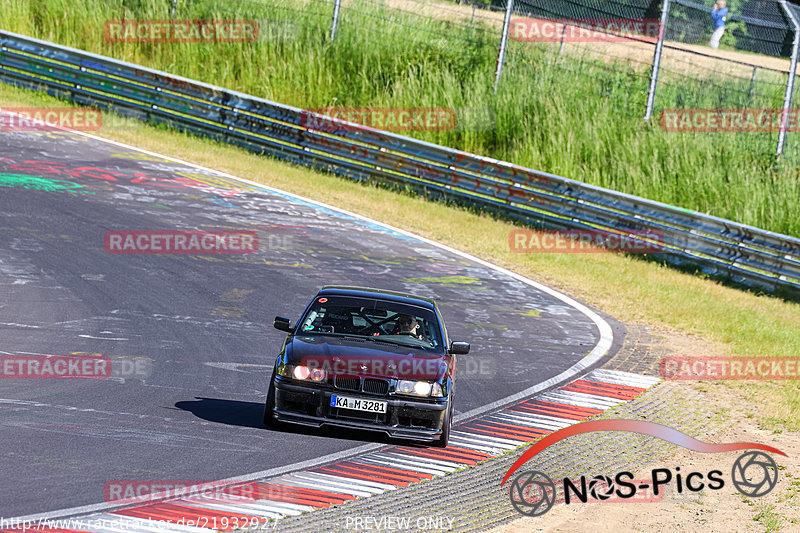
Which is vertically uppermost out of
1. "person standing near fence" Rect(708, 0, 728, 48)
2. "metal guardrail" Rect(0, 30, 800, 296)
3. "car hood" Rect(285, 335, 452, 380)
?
"person standing near fence" Rect(708, 0, 728, 48)

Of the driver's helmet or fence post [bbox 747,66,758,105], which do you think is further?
fence post [bbox 747,66,758,105]

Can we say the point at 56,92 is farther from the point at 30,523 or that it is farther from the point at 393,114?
the point at 30,523

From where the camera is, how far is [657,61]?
23.9m

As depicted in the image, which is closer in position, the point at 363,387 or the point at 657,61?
the point at 363,387

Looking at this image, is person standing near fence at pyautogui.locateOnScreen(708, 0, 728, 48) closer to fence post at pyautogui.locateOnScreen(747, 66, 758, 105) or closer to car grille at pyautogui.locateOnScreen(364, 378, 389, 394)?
fence post at pyautogui.locateOnScreen(747, 66, 758, 105)

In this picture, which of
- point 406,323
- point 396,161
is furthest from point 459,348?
point 396,161

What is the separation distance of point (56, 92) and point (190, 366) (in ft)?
55.0

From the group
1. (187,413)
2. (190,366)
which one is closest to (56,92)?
(190,366)

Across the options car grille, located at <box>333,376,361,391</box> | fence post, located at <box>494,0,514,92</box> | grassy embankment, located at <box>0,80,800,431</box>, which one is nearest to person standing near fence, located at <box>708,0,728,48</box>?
fence post, located at <box>494,0,514,92</box>

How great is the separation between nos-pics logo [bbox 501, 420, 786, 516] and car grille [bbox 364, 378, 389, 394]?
4.31ft

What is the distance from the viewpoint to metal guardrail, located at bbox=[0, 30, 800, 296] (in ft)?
67.4

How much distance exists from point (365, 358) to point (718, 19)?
54.6 ft

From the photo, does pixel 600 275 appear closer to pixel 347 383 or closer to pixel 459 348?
pixel 459 348

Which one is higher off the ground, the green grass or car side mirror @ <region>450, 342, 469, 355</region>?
the green grass
